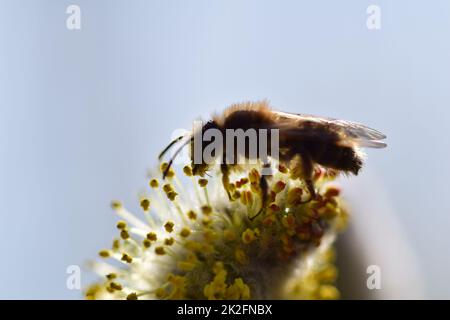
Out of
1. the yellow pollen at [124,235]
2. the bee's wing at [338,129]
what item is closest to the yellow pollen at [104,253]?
the yellow pollen at [124,235]

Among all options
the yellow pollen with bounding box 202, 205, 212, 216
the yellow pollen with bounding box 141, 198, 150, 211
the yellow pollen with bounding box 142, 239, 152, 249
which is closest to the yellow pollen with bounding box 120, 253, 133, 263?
the yellow pollen with bounding box 142, 239, 152, 249

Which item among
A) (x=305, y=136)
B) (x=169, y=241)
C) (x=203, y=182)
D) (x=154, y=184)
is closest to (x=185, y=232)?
(x=169, y=241)

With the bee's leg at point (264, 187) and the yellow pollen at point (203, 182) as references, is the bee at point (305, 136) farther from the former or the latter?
the yellow pollen at point (203, 182)

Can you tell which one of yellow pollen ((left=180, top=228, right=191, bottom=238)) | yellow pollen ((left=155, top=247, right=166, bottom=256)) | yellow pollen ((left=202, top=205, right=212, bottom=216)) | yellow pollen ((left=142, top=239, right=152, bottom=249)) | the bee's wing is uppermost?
the bee's wing

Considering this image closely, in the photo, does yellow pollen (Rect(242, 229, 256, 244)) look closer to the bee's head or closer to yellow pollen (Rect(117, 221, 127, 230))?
the bee's head

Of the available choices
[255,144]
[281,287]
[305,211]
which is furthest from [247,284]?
[255,144]
